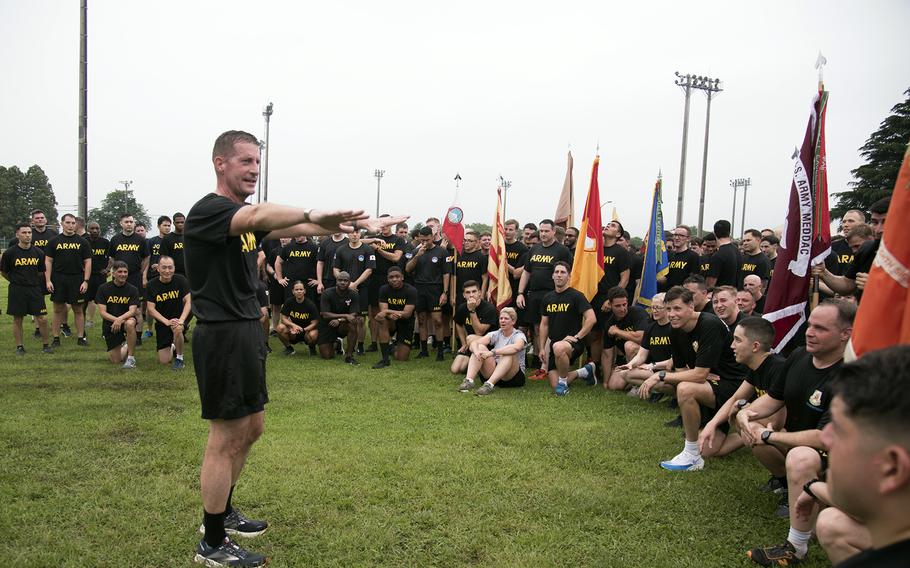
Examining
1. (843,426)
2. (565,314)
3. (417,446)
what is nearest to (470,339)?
(565,314)

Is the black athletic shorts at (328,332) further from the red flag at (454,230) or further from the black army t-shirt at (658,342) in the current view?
the black army t-shirt at (658,342)

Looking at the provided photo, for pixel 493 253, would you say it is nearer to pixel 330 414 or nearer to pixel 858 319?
pixel 330 414

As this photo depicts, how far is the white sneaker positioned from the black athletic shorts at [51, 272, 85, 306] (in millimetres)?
10479

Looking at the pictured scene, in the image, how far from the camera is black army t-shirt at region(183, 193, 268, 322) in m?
3.29

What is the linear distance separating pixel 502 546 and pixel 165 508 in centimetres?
233

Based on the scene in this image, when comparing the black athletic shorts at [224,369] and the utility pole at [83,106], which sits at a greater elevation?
the utility pole at [83,106]

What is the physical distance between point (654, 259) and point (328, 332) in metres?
5.47

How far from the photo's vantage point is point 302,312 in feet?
36.6

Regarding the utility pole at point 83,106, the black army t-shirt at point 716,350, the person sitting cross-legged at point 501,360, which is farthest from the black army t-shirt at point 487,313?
the utility pole at point 83,106

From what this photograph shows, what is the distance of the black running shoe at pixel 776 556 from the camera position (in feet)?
12.4

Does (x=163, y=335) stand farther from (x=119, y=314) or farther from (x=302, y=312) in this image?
(x=302, y=312)

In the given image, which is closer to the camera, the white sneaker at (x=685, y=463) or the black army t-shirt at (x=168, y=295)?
the white sneaker at (x=685, y=463)

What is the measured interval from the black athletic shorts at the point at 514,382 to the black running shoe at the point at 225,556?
216 inches

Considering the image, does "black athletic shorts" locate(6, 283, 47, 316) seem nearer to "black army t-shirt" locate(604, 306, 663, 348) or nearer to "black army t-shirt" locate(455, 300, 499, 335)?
"black army t-shirt" locate(455, 300, 499, 335)
